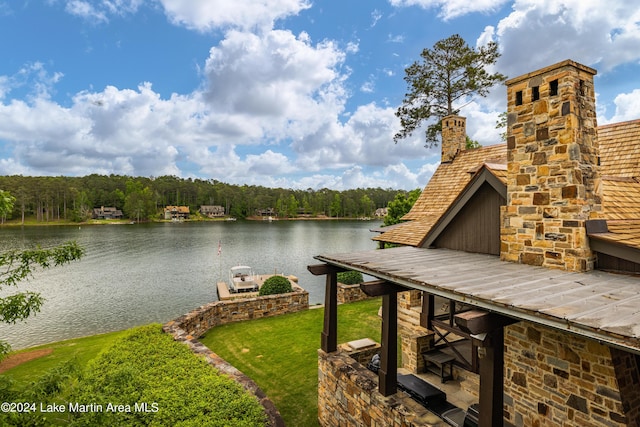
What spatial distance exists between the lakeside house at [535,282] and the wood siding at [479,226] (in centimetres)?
2

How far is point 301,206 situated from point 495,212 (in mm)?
112618

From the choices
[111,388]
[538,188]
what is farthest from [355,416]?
[538,188]

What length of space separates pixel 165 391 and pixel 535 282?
6641mm

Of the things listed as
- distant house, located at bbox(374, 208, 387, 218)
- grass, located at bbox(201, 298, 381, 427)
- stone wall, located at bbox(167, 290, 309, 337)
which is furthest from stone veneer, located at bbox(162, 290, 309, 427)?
distant house, located at bbox(374, 208, 387, 218)

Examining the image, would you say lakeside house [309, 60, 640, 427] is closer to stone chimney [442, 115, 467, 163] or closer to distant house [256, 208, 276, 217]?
stone chimney [442, 115, 467, 163]

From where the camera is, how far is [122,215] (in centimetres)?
9288

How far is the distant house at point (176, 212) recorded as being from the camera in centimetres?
9731

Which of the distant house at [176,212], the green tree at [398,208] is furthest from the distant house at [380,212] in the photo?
the green tree at [398,208]

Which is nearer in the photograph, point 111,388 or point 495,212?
point 111,388

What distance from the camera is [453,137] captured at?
15453 mm

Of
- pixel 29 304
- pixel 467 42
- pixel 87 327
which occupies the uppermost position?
pixel 467 42

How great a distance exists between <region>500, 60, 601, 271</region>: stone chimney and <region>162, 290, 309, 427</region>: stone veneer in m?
6.22

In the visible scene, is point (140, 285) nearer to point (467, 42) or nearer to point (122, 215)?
point (467, 42)

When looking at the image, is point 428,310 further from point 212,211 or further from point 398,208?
point 212,211
